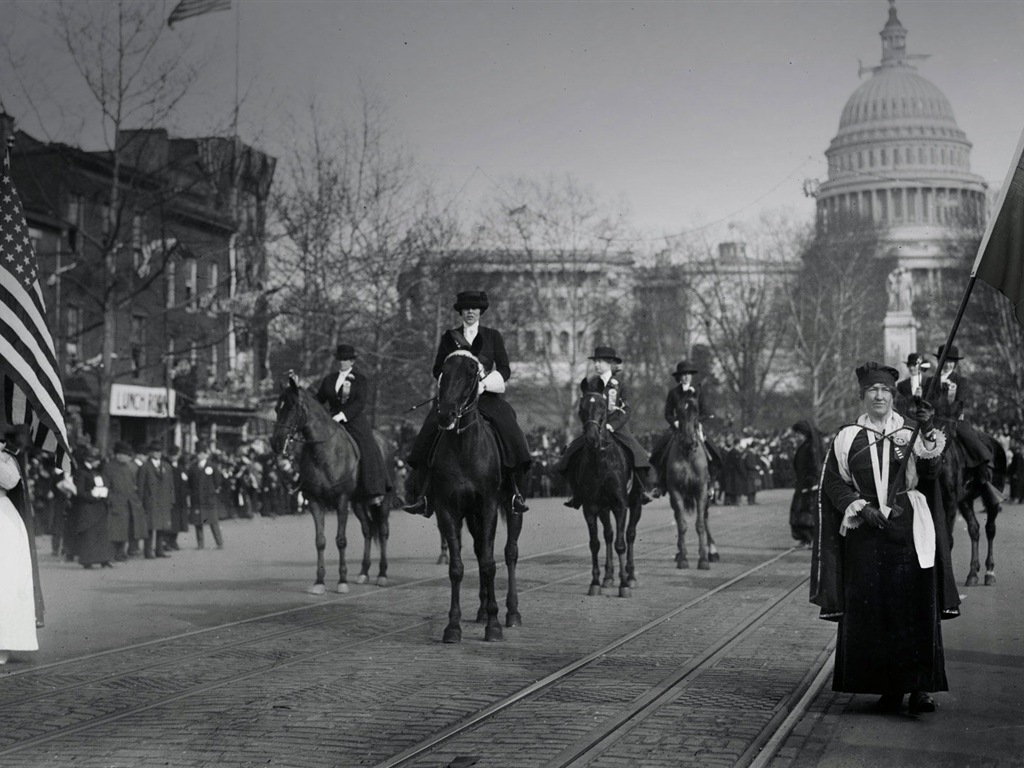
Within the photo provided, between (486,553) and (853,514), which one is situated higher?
(853,514)

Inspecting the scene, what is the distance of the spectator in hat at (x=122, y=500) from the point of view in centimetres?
2212

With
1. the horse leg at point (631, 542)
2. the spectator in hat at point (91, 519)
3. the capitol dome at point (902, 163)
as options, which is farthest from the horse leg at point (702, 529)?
the capitol dome at point (902, 163)

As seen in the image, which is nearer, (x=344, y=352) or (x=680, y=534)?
(x=344, y=352)

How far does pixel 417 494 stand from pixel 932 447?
16.9 feet

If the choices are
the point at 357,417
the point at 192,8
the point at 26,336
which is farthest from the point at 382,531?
the point at 192,8

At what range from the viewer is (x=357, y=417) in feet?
58.1

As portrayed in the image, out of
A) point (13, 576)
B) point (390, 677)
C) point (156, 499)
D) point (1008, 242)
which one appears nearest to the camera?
point (1008, 242)

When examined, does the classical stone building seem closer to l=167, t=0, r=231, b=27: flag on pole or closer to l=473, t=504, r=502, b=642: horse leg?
l=167, t=0, r=231, b=27: flag on pole

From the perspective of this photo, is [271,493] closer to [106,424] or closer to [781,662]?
[106,424]

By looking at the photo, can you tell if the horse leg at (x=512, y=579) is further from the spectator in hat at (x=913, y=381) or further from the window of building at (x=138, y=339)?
the window of building at (x=138, y=339)

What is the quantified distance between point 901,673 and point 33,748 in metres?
4.75

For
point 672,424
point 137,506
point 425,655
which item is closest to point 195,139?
point 137,506

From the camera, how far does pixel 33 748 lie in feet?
26.0

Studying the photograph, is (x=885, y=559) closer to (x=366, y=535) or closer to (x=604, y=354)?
(x=604, y=354)
